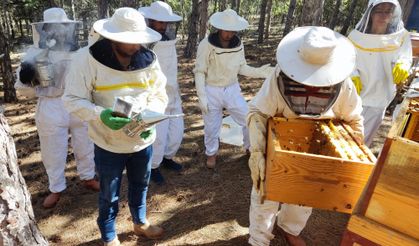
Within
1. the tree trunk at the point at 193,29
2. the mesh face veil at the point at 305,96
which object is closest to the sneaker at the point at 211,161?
the mesh face veil at the point at 305,96

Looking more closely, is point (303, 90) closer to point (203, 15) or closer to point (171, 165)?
point (171, 165)

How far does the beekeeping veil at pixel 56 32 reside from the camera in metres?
3.48

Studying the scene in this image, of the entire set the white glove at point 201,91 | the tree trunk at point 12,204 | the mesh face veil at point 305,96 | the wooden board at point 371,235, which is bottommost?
the white glove at point 201,91

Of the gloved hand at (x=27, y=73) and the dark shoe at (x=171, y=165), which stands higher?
the gloved hand at (x=27, y=73)

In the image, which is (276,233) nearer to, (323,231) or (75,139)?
(323,231)

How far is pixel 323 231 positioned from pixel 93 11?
25226 mm

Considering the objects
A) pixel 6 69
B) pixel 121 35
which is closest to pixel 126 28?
pixel 121 35

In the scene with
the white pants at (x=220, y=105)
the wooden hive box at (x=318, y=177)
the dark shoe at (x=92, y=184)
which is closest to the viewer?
the wooden hive box at (x=318, y=177)

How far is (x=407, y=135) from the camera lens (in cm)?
220

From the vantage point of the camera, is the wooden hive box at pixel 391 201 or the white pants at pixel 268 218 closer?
the wooden hive box at pixel 391 201

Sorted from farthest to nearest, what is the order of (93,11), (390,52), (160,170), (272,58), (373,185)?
(93,11), (272,58), (160,170), (390,52), (373,185)

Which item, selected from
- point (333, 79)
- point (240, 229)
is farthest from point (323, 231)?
point (333, 79)

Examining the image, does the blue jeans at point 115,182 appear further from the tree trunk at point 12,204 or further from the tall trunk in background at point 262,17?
the tall trunk in background at point 262,17

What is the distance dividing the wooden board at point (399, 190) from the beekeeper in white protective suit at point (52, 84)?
3.13 meters
